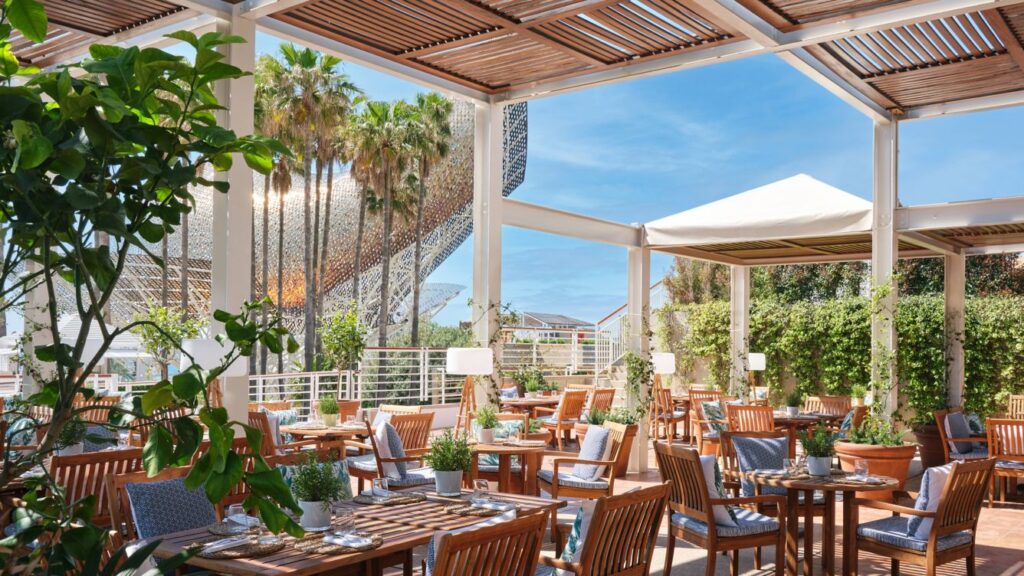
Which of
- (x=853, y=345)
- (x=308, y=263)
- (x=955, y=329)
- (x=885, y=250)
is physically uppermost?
(x=308, y=263)

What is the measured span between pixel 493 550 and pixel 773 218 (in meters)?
8.95

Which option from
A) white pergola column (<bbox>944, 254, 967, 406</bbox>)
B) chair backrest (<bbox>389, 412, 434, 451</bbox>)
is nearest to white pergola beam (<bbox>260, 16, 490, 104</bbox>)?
chair backrest (<bbox>389, 412, 434, 451</bbox>)

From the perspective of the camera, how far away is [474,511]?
455 cm

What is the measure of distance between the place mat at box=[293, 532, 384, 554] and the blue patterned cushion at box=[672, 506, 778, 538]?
8.44 ft

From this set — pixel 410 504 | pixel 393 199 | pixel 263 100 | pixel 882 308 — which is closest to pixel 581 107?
pixel 393 199

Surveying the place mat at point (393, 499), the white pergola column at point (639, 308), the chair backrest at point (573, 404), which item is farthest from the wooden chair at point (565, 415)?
the place mat at point (393, 499)

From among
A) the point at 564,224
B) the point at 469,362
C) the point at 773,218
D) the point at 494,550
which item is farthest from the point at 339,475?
the point at 773,218

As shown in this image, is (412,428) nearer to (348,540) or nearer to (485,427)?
(485,427)

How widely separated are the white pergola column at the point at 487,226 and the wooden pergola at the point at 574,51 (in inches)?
0.6

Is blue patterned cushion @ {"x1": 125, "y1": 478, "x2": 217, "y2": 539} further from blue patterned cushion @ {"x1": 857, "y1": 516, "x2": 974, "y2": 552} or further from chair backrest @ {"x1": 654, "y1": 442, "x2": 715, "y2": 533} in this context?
blue patterned cushion @ {"x1": 857, "y1": 516, "x2": 974, "y2": 552}

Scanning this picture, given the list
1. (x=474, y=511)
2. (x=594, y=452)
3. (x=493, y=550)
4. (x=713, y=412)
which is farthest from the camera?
(x=713, y=412)

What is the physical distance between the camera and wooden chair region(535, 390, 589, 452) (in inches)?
501

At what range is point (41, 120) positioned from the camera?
1140mm

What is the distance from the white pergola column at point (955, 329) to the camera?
12.8 m
